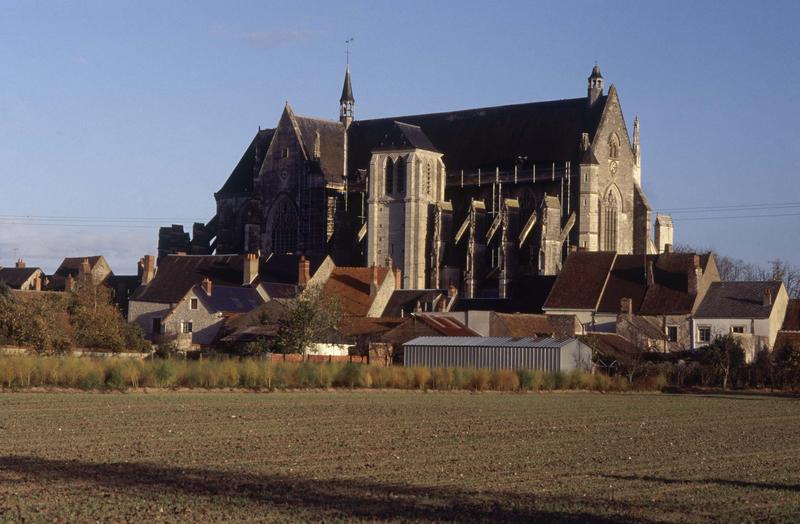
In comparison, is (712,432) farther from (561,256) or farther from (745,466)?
(561,256)

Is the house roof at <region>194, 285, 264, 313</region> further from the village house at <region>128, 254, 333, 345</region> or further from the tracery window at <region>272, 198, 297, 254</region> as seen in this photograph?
the tracery window at <region>272, 198, 297, 254</region>

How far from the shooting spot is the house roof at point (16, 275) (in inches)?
3583

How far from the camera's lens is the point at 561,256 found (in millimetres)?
72312

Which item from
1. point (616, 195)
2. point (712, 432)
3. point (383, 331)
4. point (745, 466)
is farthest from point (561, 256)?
point (745, 466)

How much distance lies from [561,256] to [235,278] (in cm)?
1736

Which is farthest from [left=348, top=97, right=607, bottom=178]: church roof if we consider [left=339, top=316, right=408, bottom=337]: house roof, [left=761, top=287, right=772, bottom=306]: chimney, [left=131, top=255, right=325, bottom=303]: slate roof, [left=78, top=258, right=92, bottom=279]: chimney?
[left=339, top=316, right=408, bottom=337]: house roof

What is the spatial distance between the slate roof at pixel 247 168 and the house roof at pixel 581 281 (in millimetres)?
25718

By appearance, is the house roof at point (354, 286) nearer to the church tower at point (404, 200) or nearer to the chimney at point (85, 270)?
the church tower at point (404, 200)

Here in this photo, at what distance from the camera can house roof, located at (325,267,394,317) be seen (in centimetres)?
6562

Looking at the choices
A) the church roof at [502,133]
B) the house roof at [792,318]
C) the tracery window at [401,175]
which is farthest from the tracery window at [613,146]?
the house roof at [792,318]

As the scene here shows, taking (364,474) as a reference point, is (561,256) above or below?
above

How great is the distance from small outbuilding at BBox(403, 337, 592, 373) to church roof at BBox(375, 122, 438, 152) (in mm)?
25193

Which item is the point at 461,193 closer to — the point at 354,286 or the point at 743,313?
the point at 354,286

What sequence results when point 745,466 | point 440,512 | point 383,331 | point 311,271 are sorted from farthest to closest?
point 311,271 < point 383,331 < point 745,466 < point 440,512
